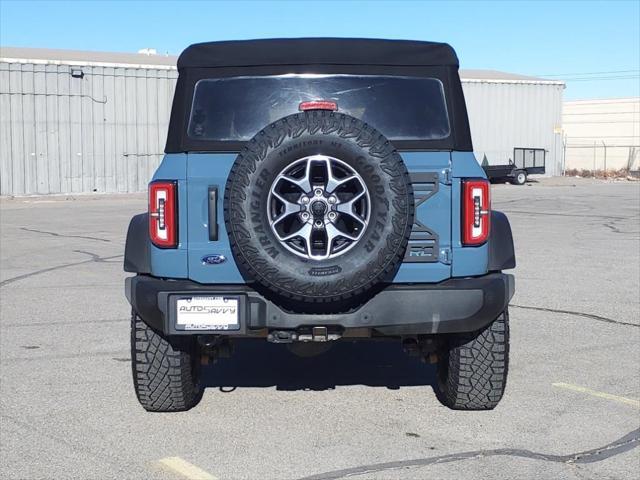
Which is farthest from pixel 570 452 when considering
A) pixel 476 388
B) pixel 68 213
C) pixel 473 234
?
pixel 68 213

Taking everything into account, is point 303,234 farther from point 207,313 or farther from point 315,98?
point 315,98

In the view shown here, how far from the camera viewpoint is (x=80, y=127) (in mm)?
30422

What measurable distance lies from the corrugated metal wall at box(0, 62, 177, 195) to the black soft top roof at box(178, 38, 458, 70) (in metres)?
25.8

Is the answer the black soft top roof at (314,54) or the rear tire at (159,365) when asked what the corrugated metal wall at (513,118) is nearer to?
the black soft top roof at (314,54)

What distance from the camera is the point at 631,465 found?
4.33 metres

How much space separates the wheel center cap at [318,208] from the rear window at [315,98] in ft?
2.29

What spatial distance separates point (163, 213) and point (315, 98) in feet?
3.35

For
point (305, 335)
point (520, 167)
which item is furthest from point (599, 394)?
point (520, 167)

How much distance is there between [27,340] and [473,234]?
162 inches

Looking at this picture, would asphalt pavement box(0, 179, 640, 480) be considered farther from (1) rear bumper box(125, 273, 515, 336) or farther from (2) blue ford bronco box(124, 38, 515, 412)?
(1) rear bumper box(125, 273, 515, 336)

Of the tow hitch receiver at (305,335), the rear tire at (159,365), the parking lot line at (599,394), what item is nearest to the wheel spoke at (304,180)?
the tow hitch receiver at (305,335)

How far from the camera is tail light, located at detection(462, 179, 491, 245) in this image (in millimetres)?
4652

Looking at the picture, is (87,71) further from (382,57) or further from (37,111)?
(382,57)

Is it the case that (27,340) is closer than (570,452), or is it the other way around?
(570,452)
